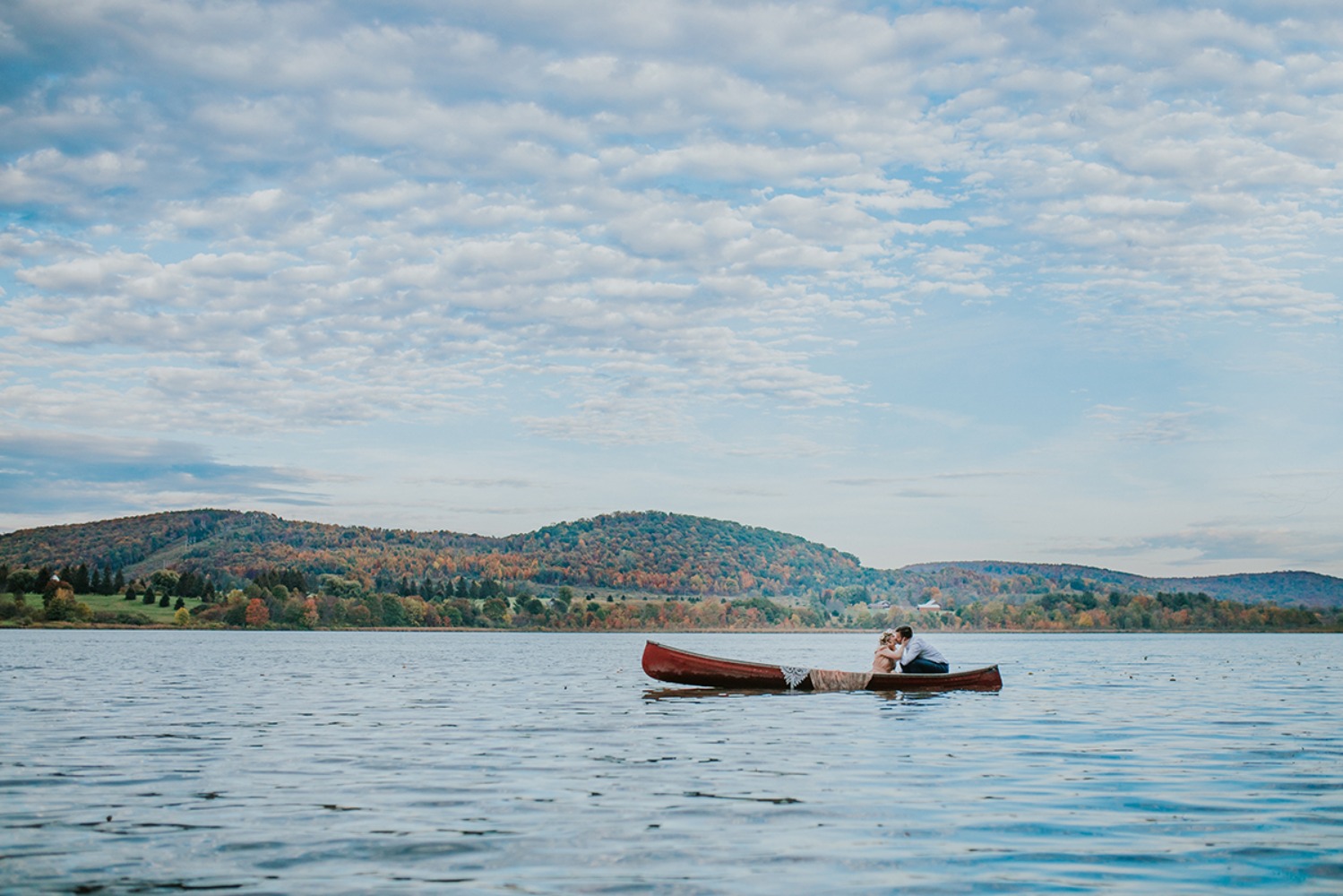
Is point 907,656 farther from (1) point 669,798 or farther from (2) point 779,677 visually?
(1) point 669,798

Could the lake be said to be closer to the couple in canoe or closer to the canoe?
the canoe

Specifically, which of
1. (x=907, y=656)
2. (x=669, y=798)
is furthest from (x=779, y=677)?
(x=669, y=798)

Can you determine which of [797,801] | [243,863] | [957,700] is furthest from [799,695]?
[243,863]

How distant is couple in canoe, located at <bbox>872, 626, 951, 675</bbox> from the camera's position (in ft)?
135

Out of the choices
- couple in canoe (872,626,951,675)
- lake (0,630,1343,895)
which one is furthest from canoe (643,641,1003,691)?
lake (0,630,1343,895)

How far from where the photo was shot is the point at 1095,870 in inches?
497

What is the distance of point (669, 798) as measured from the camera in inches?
683

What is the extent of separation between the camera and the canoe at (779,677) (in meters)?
40.0

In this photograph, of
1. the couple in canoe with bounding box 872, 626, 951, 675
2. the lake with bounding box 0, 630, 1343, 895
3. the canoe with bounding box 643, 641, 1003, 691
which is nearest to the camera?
the lake with bounding box 0, 630, 1343, 895

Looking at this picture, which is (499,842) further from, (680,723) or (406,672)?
(406,672)

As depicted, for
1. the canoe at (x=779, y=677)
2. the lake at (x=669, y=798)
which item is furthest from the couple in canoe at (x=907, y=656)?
the lake at (x=669, y=798)

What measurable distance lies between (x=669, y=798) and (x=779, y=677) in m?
23.3

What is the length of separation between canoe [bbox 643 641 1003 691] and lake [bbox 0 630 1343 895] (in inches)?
142

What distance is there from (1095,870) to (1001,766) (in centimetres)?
911
